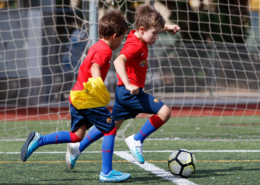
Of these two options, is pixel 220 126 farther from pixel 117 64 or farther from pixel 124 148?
pixel 117 64

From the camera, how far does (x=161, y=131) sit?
6.69 meters

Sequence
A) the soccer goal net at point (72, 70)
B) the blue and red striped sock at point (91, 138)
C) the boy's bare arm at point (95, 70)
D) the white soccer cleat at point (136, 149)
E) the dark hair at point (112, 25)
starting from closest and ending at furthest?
1. the boy's bare arm at point (95, 70)
2. the dark hair at point (112, 25)
3. the white soccer cleat at point (136, 149)
4. the blue and red striped sock at point (91, 138)
5. the soccer goal net at point (72, 70)

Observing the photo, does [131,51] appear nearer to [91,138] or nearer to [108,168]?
[91,138]

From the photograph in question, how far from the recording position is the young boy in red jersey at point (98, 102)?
9.34 feet

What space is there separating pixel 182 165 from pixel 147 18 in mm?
1325

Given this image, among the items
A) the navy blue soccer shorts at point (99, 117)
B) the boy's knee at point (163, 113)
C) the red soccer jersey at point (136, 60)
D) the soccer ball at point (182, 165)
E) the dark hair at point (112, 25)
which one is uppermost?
the dark hair at point (112, 25)

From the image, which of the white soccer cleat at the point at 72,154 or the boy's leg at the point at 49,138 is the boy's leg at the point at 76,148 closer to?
the white soccer cleat at the point at 72,154

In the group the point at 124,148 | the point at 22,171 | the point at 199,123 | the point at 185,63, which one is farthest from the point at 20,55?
the point at 22,171

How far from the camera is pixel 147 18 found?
322 cm

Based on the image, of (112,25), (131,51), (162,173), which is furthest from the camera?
(162,173)

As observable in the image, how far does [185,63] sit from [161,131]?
7056 mm

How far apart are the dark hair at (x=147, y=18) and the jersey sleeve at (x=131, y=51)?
0.22 metres

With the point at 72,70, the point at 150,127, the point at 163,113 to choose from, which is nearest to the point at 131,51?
the point at 163,113

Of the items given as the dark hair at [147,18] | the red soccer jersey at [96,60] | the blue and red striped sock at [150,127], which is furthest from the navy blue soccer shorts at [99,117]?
the dark hair at [147,18]
